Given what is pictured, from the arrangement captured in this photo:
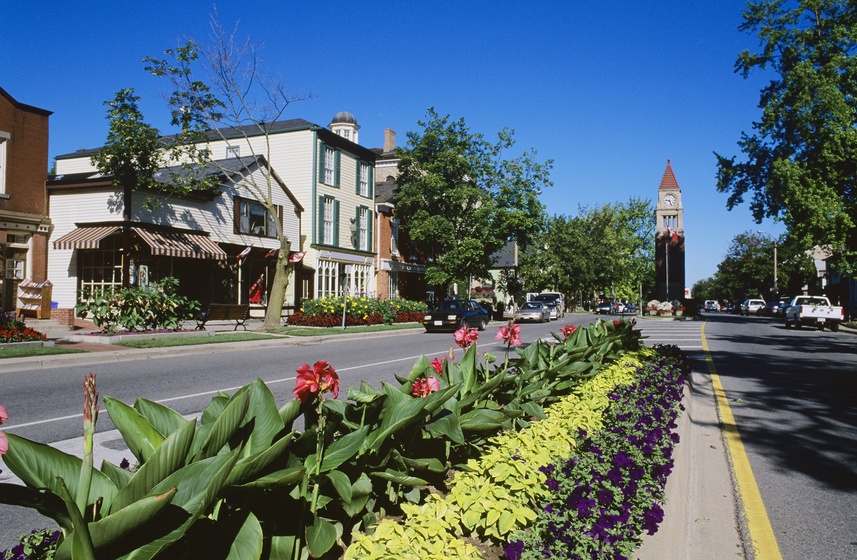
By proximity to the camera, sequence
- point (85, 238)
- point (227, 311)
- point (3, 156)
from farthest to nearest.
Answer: point (227, 311), point (85, 238), point (3, 156)

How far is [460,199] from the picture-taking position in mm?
35438

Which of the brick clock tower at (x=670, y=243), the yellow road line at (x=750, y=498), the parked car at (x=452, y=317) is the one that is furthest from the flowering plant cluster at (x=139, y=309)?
the brick clock tower at (x=670, y=243)

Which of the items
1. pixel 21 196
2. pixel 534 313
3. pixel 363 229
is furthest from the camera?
pixel 534 313

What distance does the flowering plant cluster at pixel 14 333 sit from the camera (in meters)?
13.9

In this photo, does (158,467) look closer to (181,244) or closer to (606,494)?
(606,494)

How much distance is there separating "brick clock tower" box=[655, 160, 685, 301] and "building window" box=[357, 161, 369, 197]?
72301 mm

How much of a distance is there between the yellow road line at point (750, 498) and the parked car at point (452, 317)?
17.8m

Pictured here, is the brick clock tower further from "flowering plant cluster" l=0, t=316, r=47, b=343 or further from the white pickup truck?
"flowering plant cluster" l=0, t=316, r=47, b=343

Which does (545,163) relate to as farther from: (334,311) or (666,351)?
(666,351)

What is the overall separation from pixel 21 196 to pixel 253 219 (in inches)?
359

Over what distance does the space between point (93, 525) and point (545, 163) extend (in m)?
37.1

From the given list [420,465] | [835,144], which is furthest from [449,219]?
[420,465]

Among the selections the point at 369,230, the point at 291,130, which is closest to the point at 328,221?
the point at 369,230

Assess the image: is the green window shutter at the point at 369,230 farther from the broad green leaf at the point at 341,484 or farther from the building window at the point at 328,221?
the broad green leaf at the point at 341,484
